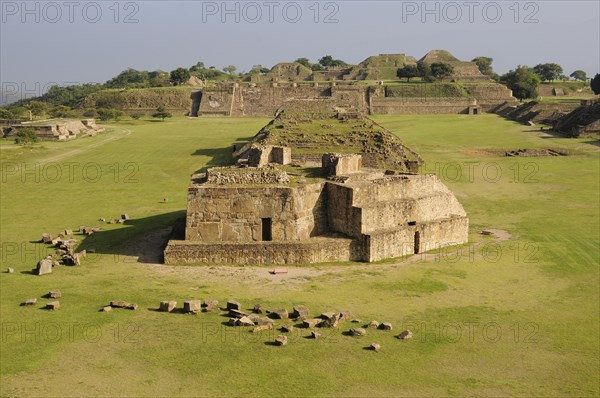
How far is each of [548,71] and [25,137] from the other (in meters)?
98.9

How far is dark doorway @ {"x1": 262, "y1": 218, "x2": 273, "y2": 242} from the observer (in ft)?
71.9

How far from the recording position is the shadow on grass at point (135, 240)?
879 inches

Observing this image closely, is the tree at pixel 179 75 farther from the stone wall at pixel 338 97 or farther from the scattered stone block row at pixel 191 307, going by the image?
the scattered stone block row at pixel 191 307

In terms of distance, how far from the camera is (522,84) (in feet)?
299

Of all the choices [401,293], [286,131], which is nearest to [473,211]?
[401,293]

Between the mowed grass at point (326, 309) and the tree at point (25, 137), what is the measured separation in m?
22.8

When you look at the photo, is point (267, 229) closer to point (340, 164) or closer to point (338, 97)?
point (340, 164)

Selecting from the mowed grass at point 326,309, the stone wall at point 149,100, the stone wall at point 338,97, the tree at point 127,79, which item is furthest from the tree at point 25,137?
the tree at point 127,79

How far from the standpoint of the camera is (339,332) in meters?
15.7

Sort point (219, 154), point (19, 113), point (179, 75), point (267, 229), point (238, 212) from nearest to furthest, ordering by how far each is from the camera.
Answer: point (238, 212) → point (267, 229) → point (219, 154) → point (19, 113) → point (179, 75)

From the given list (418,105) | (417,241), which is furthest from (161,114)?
(417,241)

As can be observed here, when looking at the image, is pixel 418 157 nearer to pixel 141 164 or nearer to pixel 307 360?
pixel 141 164

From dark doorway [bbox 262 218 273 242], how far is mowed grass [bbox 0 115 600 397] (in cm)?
185

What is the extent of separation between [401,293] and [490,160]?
29.4 meters
